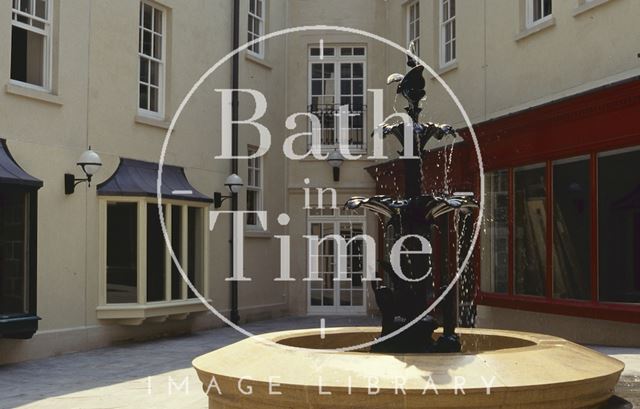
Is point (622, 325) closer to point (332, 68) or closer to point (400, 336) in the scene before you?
point (400, 336)

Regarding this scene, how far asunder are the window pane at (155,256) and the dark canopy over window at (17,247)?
276 centimetres

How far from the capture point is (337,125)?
66.9 ft

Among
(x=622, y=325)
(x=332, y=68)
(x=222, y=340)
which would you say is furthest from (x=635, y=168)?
(x=332, y=68)

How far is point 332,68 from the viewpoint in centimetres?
2075

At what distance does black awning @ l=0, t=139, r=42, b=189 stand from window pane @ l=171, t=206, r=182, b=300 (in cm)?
370

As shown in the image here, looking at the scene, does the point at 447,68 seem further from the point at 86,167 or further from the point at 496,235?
the point at 86,167

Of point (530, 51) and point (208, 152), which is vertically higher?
point (530, 51)

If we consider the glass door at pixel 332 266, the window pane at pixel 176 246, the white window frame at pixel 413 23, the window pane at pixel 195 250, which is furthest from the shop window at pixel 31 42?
the glass door at pixel 332 266

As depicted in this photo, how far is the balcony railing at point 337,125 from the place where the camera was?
20406 mm

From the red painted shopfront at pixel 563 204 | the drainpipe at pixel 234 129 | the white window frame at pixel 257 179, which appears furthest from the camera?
the white window frame at pixel 257 179

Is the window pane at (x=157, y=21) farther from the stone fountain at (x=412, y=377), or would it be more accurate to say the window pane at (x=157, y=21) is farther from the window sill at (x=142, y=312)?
the stone fountain at (x=412, y=377)

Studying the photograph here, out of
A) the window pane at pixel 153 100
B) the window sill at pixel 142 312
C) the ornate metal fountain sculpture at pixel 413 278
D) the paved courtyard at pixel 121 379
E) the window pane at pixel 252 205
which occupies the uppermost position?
the window pane at pixel 153 100

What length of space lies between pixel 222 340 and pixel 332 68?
8.24 meters

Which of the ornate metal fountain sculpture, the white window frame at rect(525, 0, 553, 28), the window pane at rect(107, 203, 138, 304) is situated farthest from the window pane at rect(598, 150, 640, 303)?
the window pane at rect(107, 203, 138, 304)
